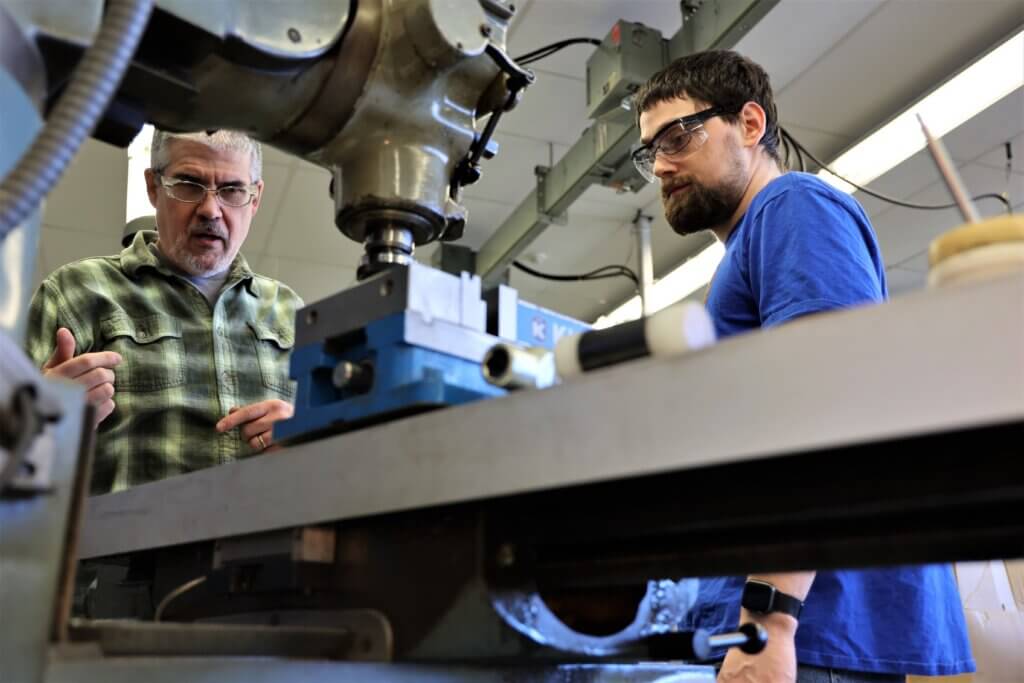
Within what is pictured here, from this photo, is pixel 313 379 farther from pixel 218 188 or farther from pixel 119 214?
pixel 119 214

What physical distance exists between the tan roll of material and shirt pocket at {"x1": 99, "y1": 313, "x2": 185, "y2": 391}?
1.30 meters

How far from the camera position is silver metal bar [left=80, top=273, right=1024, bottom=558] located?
373mm

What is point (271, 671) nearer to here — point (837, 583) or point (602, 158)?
point (837, 583)

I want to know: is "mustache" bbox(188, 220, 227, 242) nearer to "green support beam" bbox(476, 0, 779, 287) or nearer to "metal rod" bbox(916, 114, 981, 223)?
"green support beam" bbox(476, 0, 779, 287)

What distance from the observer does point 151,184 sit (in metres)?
1.74

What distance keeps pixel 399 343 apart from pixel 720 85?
1246mm

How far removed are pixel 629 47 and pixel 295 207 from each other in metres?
2.11

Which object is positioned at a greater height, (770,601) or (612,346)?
(612,346)

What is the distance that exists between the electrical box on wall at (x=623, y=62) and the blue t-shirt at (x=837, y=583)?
172 centimetres

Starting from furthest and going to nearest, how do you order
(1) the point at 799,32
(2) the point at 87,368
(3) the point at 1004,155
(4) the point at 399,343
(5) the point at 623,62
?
(3) the point at 1004,155, (1) the point at 799,32, (5) the point at 623,62, (2) the point at 87,368, (4) the point at 399,343

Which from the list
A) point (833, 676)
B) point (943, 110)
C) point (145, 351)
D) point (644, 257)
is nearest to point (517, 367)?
point (833, 676)

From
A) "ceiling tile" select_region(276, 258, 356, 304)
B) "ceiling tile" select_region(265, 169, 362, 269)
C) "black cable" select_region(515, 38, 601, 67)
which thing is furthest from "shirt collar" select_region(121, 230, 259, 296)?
"ceiling tile" select_region(276, 258, 356, 304)

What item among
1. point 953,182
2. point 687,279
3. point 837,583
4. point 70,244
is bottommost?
point 837,583

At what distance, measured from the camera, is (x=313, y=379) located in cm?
75
